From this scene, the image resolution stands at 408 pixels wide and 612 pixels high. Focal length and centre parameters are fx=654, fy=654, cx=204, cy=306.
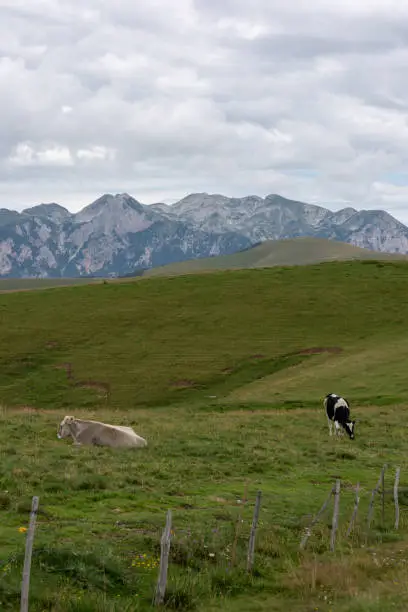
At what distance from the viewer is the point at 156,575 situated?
1417cm

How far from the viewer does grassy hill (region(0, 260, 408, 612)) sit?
13.9 meters

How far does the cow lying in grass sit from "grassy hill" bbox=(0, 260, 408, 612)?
1051mm

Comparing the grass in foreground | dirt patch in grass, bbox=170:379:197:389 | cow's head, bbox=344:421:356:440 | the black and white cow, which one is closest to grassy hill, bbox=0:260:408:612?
the grass in foreground

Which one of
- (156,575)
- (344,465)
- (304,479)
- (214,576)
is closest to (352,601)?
(214,576)

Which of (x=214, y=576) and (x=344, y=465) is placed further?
(x=344, y=465)

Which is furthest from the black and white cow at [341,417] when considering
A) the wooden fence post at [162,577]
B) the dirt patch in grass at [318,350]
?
the dirt patch in grass at [318,350]

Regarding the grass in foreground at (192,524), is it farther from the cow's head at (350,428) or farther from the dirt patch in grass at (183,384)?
the dirt patch in grass at (183,384)

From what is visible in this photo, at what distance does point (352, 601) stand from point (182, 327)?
66.4 m

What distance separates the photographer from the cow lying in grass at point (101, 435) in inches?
1125

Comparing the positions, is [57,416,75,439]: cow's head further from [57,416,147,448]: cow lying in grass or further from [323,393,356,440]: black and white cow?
[323,393,356,440]: black and white cow

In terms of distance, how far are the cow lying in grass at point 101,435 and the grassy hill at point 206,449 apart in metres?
1.05

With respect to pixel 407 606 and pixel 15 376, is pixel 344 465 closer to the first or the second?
→ pixel 407 606

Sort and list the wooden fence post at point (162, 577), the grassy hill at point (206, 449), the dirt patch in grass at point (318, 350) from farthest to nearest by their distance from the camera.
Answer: the dirt patch in grass at point (318, 350) < the grassy hill at point (206, 449) < the wooden fence post at point (162, 577)

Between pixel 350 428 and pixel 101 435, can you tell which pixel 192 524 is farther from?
pixel 350 428
